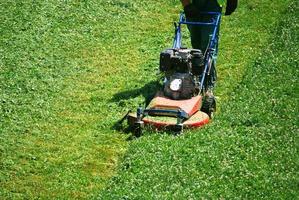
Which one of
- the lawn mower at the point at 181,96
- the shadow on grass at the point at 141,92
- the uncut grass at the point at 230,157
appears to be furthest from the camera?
the shadow on grass at the point at 141,92

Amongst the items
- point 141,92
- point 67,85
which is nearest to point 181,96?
point 141,92

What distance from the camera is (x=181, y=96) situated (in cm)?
1010

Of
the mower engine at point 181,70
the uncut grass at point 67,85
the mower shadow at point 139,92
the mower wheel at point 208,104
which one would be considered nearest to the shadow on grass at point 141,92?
the mower shadow at point 139,92

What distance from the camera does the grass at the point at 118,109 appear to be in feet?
27.5

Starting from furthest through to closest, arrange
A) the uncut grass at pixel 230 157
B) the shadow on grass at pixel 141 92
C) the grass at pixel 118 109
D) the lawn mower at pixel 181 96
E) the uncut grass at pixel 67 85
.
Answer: the shadow on grass at pixel 141 92
the lawn mower at pixel 181 96
the uncut grass at pixel 67 85
the grass at pixel 118 109
the uncut grass at pixel 230 157

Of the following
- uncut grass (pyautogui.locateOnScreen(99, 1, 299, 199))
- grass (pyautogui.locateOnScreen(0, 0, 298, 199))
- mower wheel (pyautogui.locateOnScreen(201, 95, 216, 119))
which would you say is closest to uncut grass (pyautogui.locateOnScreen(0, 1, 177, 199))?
grass (pyautogui.locateOnScreen(0, 0, 298, 199))

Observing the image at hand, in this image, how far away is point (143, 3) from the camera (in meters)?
17.0

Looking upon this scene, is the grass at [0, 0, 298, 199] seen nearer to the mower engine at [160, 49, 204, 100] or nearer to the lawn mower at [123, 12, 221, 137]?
the lawn mower at [123, 12, 221, 137]

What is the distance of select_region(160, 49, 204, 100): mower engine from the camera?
33.1 ft

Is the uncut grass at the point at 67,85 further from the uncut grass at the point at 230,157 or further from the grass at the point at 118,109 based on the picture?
the uncut grass at the point at 230,157

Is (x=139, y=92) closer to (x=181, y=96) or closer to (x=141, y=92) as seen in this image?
(x=141, y=92)

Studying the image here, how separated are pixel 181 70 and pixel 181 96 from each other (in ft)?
1.59

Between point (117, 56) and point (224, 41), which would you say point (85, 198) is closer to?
point (117, 56)

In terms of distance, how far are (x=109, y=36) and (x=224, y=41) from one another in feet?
8.60
